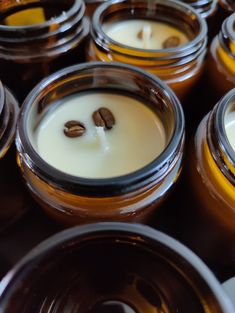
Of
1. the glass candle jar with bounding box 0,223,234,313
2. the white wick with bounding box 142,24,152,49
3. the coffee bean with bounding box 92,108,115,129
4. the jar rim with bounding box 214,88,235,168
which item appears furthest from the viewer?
the white wick with bounding box 142,24,152,49

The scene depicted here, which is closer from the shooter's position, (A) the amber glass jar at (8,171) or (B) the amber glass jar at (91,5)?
(A) the amber glass jar at (8,171)

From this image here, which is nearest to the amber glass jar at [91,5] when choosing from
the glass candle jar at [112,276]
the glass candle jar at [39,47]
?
the glass candle jar at [39,47]

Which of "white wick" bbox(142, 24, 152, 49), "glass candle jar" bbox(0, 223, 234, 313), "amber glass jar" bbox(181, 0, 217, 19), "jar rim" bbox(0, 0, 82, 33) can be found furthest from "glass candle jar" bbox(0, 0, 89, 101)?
"glass candle jar" bbox(0, 223, 234, 313)

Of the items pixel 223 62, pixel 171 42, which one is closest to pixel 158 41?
pixel 171 42

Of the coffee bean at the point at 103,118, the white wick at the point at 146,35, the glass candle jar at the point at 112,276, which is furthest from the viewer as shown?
the white wick at the point at 146,35

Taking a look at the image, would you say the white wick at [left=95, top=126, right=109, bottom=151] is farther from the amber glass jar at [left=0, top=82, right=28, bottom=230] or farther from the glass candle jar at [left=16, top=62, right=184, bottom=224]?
the amber glass jar at [left=0, top=82, right=28, bottom=230]

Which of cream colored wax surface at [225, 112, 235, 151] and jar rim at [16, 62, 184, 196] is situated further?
cream colored wax surface at [225, 112, 235, 151]

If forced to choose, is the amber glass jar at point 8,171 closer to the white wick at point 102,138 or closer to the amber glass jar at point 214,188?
the white wick at point 102,138
